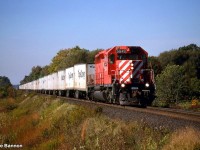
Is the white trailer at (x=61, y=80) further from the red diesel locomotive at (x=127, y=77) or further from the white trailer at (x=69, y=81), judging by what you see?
the red diesel locomotive at (x=127, y=77)

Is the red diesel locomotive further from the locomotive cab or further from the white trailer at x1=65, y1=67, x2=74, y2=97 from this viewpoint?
the white trailer at x1=65, y1=67, x2=74, y2=97

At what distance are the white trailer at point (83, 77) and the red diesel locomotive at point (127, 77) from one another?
6.27 metres

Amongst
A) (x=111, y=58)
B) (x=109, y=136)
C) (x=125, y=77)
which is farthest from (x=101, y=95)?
(x=109, y=136)

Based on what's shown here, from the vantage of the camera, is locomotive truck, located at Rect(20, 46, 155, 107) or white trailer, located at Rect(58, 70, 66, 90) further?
white trailer, located at Rect(58, 70, 66, 90)

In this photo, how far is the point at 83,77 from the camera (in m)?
32.6

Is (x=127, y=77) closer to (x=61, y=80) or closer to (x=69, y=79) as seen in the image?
(x=69, y=79)

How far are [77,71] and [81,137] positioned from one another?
2483cm

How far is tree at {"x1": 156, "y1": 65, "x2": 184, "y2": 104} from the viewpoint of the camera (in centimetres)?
5190

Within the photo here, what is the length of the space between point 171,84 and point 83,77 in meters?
24.0

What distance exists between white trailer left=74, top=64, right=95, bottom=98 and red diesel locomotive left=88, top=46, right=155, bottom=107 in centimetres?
627

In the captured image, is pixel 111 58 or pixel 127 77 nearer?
pixel 127 77

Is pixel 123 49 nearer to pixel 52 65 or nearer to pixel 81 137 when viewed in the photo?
pixel 81 137

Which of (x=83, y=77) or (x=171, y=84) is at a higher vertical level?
(x=83, y=77)

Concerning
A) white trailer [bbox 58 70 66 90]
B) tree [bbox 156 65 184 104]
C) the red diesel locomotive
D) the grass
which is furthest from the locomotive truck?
tree [bbox 156 65 184 104]
